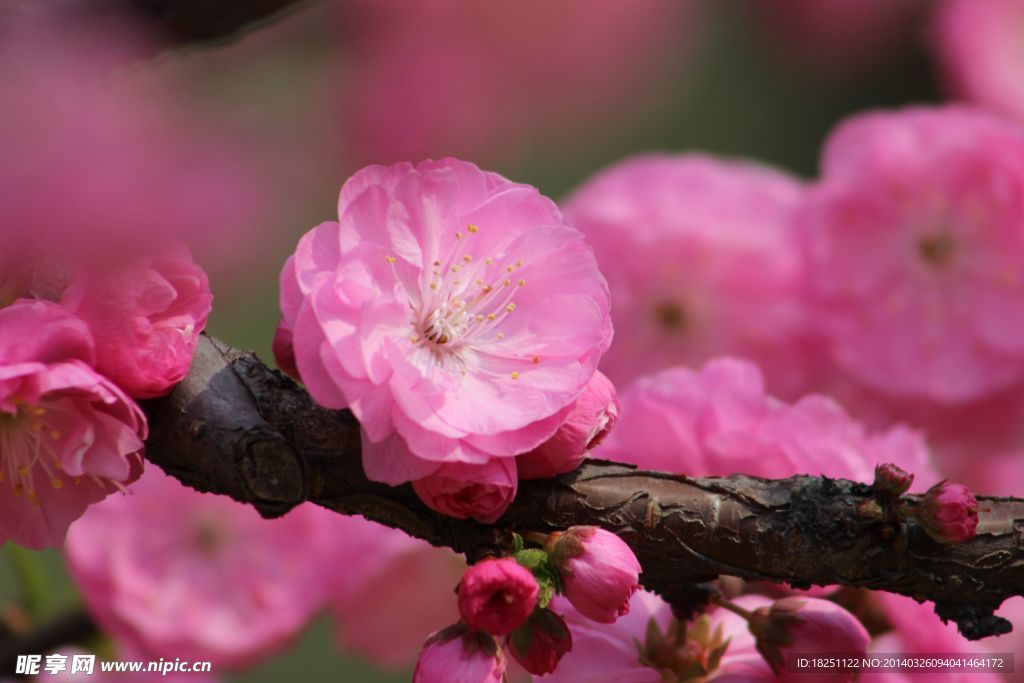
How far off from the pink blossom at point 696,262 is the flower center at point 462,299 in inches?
14.8

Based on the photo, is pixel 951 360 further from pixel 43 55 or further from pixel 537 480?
pixel 43 55

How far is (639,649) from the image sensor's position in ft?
1.58

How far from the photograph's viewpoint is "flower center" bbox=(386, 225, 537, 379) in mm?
411

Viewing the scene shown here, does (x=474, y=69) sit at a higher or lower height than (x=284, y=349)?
higher

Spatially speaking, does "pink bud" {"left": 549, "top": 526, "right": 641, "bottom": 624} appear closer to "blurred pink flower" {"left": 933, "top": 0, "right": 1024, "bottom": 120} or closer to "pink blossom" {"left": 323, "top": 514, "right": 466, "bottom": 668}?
"pink blossom" {"left": 323, "top": 514, "right": 466, "bottom": 668}

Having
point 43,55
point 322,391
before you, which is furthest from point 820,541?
point 43,55

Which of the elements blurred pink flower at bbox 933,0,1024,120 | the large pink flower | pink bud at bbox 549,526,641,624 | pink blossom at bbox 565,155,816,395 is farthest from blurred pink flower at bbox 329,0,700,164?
blurred pink flower at bbox 933,0,1024,120

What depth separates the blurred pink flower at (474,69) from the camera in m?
0.44

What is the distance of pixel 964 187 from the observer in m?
0.82

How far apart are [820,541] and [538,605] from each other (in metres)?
0.10

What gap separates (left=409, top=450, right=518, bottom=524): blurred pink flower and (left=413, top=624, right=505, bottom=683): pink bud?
0.14 feet

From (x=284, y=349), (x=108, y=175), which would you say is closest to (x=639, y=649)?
(x=284, y=349)

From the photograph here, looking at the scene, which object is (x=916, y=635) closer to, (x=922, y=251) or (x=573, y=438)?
(x=573, y=438)

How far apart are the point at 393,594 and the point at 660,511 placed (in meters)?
0.35
